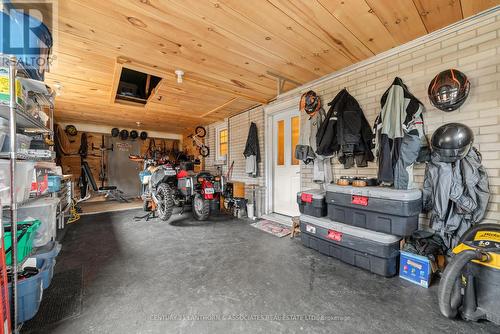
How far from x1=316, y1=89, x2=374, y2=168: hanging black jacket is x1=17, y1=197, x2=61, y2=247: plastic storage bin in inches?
122

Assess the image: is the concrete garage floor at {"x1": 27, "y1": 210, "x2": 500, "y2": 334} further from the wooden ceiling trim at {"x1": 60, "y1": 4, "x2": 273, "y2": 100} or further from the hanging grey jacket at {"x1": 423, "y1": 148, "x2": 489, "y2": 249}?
the wooden ceiling trim at {"x1": 60, "y1": 4, "x2": 273, "y2": 100}

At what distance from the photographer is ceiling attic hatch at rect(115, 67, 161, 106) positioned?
4113 mm

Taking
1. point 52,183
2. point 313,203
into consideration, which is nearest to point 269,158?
point 313,203

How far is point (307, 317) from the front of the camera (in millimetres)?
1498

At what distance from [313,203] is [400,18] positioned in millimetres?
2175

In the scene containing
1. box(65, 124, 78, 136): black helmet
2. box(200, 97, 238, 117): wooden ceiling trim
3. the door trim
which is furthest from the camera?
box(65, 124, 78, 136): black helmet

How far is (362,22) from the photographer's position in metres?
1.97

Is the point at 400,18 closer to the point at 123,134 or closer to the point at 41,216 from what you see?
the point at 41,216

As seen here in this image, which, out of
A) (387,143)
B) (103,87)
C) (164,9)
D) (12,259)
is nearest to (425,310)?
(387,143)

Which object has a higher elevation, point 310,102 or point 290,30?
point 290,30

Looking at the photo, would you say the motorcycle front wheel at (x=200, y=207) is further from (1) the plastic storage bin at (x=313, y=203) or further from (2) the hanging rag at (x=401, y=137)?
(2) the hanging rag at (x=401, y=137)

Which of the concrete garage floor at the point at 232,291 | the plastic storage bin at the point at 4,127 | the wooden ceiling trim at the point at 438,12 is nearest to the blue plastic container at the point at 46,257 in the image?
the concrete garage floor at the point at 232,291

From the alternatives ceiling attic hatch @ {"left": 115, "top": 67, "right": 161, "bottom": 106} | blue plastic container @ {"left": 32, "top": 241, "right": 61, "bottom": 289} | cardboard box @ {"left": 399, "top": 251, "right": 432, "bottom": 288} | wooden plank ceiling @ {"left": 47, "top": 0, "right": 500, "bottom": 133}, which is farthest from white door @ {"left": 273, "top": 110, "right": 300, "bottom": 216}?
blue plastic container @ {"left": 32, "top": 241, "right": 61, "bottom": 289}

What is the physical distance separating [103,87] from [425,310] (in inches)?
199
